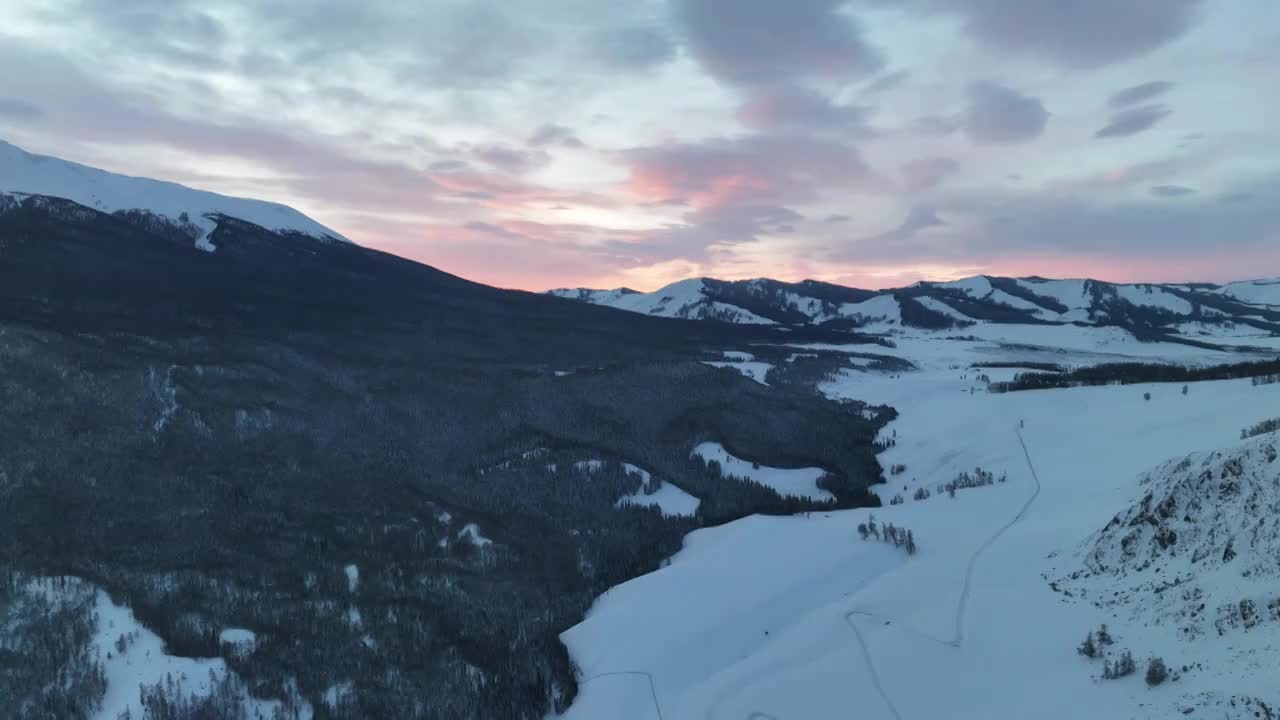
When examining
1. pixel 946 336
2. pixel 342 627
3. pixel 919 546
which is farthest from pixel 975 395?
pixel 946 336

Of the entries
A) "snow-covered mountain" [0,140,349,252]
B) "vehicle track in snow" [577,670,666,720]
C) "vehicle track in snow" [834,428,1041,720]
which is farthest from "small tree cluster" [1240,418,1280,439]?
"snow-covered mountain" [0,140,349,252]

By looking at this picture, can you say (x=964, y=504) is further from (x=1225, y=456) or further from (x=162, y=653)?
(x=162, y=653)

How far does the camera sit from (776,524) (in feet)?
66.5

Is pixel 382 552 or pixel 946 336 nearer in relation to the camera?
pixel 382 552

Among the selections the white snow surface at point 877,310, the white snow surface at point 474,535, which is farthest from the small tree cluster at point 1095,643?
the white snow surface at point 877,310

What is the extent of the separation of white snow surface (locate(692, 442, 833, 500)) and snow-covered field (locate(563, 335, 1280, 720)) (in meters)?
6.54

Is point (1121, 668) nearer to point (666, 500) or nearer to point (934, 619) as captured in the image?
point (934, 619)

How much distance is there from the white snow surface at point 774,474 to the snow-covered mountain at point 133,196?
80433mm

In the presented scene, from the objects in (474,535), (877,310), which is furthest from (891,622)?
(877,310)

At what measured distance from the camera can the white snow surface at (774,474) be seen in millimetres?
→ 27797

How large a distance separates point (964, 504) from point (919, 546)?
3.49 meters

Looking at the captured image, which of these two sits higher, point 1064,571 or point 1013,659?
point 1064,571

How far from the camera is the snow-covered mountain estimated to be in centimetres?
8775

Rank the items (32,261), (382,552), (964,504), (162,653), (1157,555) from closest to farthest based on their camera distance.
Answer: (1157,555)
(162,653)
(964,504)
(382,552)
(32,261)
